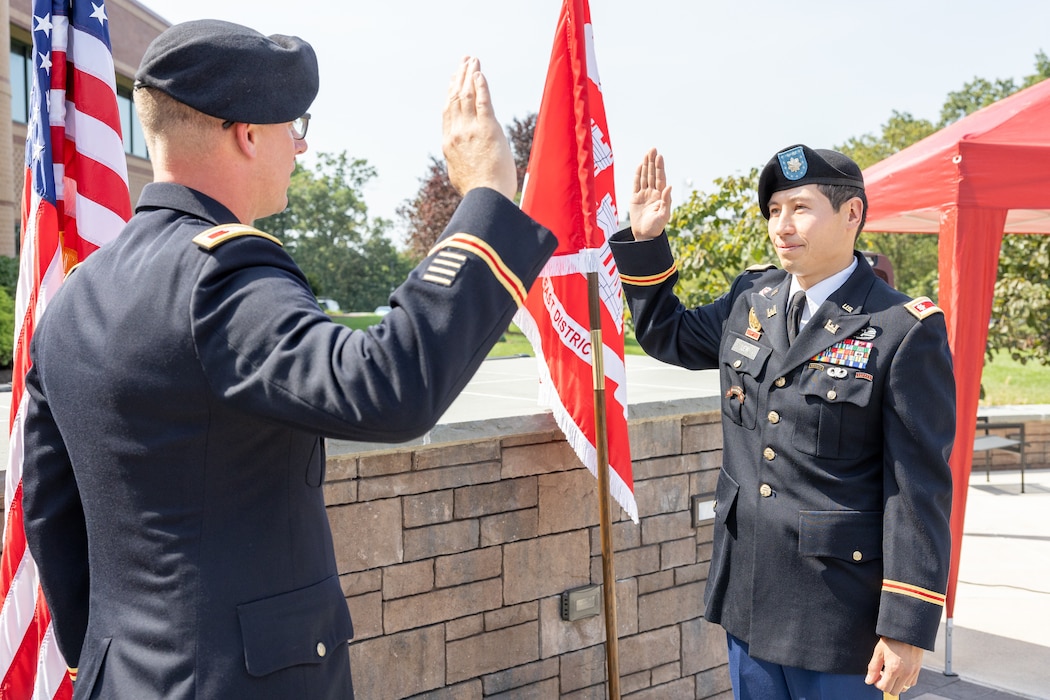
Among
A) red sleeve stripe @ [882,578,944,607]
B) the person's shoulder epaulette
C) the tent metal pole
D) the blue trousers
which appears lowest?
the tent metal pole

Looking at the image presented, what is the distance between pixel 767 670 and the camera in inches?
96.3

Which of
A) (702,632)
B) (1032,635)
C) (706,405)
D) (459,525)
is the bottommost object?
(1032,635)

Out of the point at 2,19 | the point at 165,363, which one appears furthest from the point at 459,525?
the point at 2,19

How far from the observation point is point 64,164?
2.41 m

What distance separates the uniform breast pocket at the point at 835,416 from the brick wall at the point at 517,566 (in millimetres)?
1047

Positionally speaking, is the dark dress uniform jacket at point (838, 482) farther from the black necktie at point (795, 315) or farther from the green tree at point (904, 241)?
the green tree at point (904, 241)

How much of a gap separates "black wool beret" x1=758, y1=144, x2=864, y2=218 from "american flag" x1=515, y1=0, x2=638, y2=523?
0.69 meters

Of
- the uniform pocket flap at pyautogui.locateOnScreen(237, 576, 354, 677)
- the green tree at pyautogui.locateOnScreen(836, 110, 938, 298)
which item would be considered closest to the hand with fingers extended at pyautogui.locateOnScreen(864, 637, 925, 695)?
the uniform pocket flap at pyautogui.locateOnScreen(237, 576, 354, 677)

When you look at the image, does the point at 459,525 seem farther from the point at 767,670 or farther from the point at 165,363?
the point at 165,363

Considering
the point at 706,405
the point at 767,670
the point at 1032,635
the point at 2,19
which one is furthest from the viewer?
the point at 2,19

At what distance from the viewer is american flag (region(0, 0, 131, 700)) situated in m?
2.35

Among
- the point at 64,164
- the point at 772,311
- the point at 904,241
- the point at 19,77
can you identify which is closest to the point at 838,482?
the point at 772,311

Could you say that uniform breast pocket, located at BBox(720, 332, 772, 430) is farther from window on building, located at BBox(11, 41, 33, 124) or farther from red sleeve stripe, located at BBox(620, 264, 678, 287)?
window on building, located at BBox(11, 41, 33, 124)

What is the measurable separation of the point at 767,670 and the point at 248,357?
182 cm
